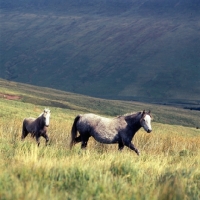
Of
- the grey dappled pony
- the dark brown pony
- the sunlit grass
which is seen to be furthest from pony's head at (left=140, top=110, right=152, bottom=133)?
the dark brown pony

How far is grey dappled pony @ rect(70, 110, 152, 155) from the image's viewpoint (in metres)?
13.7

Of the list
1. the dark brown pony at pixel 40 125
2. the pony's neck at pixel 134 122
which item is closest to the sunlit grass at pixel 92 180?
the pony's neck at pixel 134 122

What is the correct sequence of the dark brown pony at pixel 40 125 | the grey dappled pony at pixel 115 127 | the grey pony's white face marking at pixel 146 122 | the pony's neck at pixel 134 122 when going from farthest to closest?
the dark brown pony at pixel 40 125 → the pony's neck at pixel 134 122 → the grey dappled pony at pixel 115 127 → the grey pony's white face marking at pixel 146 122

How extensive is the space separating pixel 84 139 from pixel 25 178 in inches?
282

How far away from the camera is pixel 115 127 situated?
1387 centimetres

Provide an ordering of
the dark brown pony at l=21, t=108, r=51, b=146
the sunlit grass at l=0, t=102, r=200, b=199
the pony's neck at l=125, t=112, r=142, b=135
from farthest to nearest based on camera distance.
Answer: the dark brown pony at l=21, t=108, r=51, b=146
the pony's neck at l=125, t=112, r=142, b=135
the sunlit grass at l=0, t=102, r=200, b=199

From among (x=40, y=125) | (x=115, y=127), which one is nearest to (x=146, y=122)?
(x=115, y=127)

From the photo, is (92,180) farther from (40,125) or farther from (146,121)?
(40,125)

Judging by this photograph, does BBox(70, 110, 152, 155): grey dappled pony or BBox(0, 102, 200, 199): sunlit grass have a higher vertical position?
BBox(70, 110, 152, 155): grey dappled pony

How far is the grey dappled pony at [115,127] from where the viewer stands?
13688mm

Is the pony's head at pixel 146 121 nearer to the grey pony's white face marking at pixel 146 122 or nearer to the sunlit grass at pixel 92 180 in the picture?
the grey pony's white face marking at pixel 146 122

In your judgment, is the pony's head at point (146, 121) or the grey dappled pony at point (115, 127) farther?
the grey dappled pony at point (115, 127)

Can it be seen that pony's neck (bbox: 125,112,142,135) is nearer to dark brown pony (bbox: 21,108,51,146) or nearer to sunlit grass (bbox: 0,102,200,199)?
dark brown pony (bbox: 21,108,51,146)

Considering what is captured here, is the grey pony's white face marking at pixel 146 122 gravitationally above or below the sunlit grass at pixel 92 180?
above
